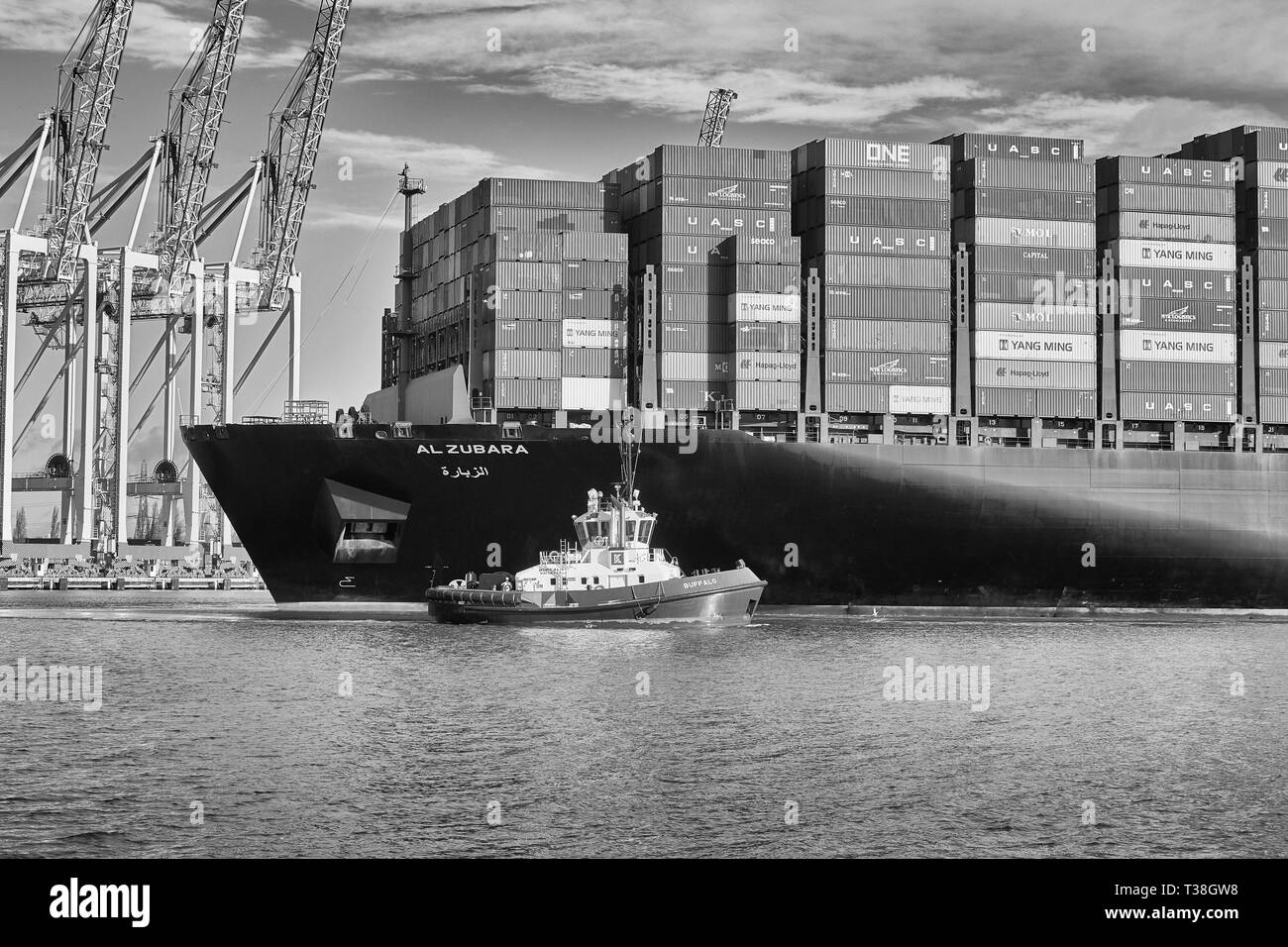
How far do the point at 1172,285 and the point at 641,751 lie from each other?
40684 mm

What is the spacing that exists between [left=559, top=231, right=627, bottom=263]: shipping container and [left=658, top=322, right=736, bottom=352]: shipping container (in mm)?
3229

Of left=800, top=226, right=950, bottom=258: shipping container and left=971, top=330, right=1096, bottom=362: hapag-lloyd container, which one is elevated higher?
left=800, top=226, right=950, bottom=258: shipping container

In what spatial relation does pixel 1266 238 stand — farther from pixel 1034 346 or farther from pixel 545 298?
pixel 545 298

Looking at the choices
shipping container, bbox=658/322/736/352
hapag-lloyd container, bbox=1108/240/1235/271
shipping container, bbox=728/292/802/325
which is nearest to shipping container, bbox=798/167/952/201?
shipping container, bbox=728/292/802/325

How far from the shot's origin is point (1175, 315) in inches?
2372

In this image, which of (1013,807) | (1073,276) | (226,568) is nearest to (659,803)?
(1013,807)

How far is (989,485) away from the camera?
55969 millimetres

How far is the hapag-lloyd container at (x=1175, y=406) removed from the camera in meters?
59.2

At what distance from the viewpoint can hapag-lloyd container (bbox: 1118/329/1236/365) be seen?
59594 millimetres

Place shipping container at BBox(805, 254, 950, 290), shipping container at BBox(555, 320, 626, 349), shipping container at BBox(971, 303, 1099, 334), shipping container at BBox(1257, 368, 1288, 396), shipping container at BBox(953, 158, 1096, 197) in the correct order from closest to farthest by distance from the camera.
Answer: shipping container at BBox(555, 320, 626, 349) → shipping container at BBox(805, 254, 950, 290) → shipping container at BBox(971, 303, 1099, 334) → shipping container at BBox(953, 158, 1096, 197) → shipping container at BBox(1257, 368, 1288, 396)

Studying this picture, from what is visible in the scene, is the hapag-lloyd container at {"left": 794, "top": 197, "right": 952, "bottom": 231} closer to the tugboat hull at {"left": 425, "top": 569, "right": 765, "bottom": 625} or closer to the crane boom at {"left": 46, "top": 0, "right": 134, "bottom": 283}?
the tugboat hull at {"left": 425, "top": 569, "right": 765, "bottom": 625}

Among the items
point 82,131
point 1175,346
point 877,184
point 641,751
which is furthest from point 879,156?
point 82,131

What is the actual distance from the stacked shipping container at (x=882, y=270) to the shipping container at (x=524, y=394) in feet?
33.9
